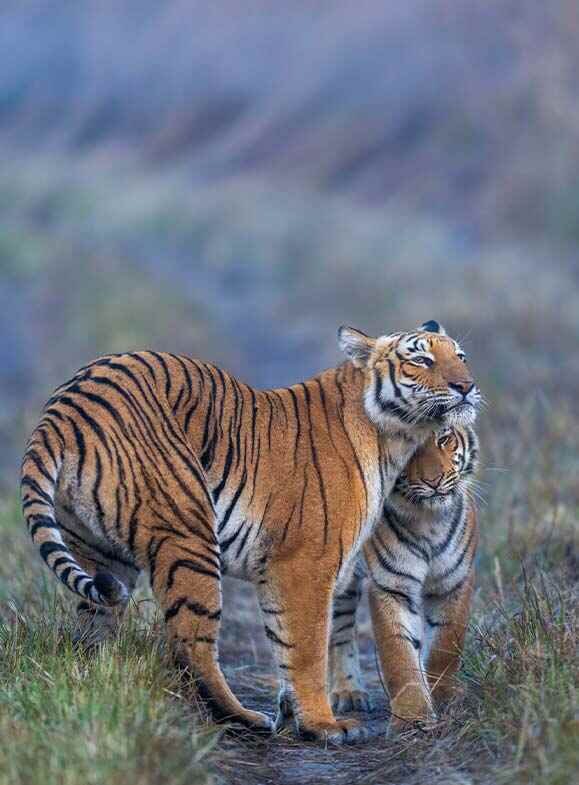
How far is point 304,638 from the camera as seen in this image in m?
4.97

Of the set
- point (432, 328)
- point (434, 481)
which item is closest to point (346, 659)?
point (434, 481)

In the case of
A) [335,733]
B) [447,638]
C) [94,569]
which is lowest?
[335,733]

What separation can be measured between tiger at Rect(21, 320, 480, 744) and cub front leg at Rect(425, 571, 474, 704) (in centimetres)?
35

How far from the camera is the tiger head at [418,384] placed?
5.14 metres

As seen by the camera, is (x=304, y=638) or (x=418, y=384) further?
(x=418, y=384)

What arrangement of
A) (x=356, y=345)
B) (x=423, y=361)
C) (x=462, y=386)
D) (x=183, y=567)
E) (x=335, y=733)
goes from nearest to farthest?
(x=183, y=567) < (x=335, y=733) < (x=462, y=386) < (x=423, y=361) < (x=356, y=345)

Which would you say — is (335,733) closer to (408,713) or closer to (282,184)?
(408,713)

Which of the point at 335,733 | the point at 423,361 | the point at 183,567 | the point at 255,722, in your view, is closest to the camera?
the point at 183,567

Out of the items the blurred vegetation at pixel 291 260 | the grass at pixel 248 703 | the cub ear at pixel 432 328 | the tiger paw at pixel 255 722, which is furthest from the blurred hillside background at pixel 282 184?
the tiger paw at pixel 255 722

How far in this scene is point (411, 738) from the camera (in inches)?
192

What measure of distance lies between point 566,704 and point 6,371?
395 inches

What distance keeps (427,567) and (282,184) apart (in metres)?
24.1

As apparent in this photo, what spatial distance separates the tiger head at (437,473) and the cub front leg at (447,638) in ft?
1.01

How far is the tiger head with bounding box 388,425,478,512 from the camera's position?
5.25 meters
